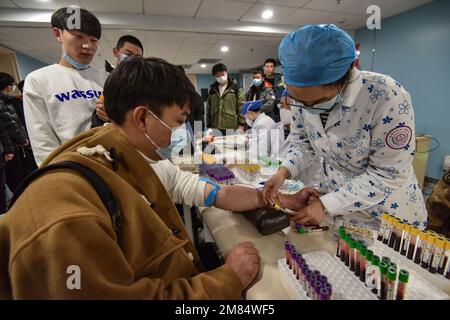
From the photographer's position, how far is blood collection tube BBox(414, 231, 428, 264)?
0.69m

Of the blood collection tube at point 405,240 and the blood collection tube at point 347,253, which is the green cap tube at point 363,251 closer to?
the blood collection tube at point 347,253

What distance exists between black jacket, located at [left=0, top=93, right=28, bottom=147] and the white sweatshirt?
209 cm

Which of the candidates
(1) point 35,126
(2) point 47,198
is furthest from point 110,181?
(1) point 35,126

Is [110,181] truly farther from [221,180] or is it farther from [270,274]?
[221,180]

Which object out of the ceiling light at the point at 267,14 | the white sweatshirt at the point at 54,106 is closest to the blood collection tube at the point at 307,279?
the white sweatshirt at the point at 54,106

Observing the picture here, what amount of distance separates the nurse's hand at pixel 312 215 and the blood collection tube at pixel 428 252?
308 millimetres

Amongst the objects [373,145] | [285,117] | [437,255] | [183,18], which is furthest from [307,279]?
[183,18]

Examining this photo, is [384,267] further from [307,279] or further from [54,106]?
[54,106]

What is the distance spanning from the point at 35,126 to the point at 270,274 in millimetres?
1475

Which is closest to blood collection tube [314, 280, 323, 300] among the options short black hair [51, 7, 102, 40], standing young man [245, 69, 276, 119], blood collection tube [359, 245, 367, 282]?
blood collection tube [359, 245, 367, 282]

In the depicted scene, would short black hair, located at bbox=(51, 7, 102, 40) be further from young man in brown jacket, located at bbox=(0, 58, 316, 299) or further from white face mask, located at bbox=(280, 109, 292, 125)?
white face mask, located at bbox=(280, 109, 292, 125)

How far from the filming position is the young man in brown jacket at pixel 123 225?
429 mm

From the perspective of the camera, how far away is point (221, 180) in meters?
1.43

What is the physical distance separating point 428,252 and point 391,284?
215 mm
